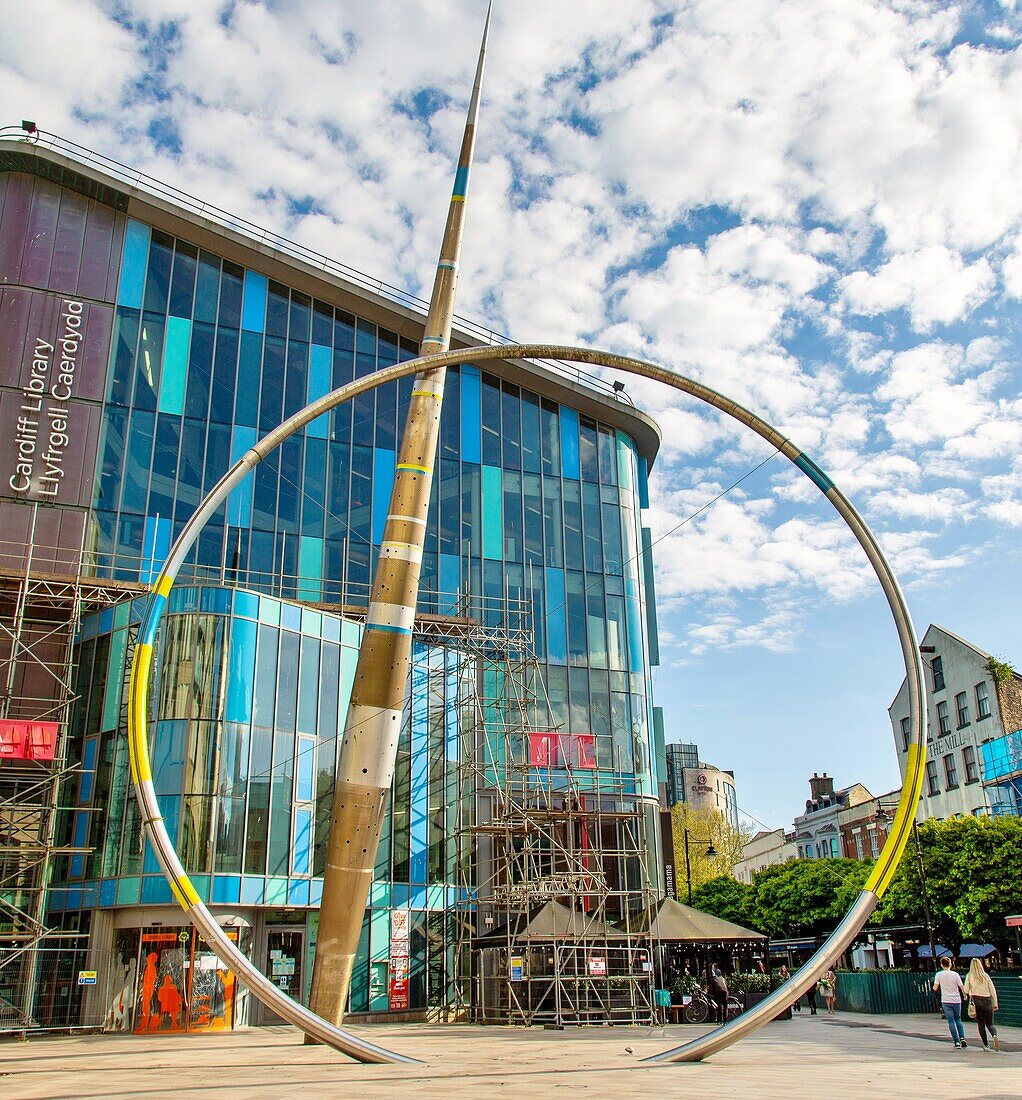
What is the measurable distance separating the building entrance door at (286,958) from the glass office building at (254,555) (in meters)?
0.07

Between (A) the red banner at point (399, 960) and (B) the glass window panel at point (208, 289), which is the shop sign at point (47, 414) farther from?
(A) the red banner at point (399, 960)

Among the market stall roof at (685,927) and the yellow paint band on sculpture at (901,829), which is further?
the market stall roof at (685,927)

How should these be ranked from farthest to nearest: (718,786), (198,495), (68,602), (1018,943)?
1. (718,786)
2. (1018,943)
3. (198,495)
4. (68,602)

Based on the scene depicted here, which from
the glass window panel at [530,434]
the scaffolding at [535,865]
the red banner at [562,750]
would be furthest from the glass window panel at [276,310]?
the red banner at [562,750]

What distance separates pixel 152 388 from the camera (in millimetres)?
40250

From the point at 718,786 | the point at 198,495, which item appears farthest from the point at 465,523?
Result: the point at 718,786

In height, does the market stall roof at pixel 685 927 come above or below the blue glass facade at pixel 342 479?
below

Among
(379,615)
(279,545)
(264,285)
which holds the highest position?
(264,285)

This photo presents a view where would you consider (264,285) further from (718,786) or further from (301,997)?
(718,786)

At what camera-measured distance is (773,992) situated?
18328 millimetres

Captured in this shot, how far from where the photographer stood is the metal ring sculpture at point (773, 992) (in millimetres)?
16109

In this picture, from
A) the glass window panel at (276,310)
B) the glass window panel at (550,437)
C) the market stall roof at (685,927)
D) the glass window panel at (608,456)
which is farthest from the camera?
the glass window panel at (608,456)

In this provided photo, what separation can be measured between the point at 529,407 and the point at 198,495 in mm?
15833

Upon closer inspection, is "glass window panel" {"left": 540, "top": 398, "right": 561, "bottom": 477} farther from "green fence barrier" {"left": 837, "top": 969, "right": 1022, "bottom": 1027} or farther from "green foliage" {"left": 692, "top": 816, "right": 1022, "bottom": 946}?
"green fence barrier" {"left": 837, "top": 969, "right": 1022, "bottom": 1027}
